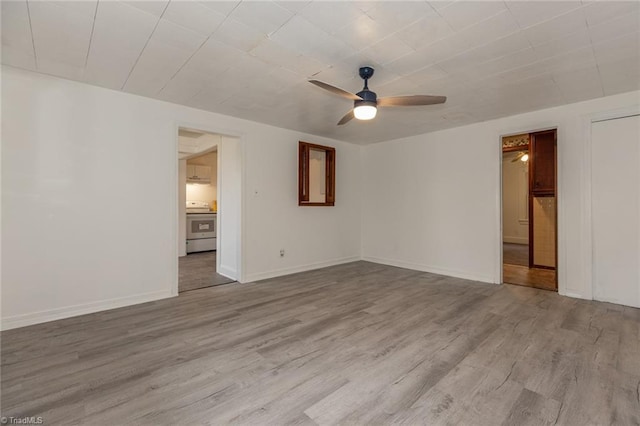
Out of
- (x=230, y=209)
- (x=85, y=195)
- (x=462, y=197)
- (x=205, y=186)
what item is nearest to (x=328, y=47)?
(x=85, y=195)

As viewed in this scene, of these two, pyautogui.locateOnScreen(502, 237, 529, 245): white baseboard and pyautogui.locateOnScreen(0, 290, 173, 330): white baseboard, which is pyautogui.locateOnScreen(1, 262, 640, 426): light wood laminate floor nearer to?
pyautogui.locateOnScreen(0, 290, 173, 330): white baseboard

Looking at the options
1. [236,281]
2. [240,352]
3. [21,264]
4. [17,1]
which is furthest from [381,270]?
[17,1]

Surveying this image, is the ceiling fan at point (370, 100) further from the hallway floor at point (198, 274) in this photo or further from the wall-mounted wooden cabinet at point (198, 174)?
the wall-mounted wooden cabinet at point (198, 174)

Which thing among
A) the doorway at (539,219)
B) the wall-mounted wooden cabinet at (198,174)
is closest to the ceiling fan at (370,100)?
the doorway at (539,219)

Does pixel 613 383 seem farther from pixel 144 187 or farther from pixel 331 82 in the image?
pixel 144 187

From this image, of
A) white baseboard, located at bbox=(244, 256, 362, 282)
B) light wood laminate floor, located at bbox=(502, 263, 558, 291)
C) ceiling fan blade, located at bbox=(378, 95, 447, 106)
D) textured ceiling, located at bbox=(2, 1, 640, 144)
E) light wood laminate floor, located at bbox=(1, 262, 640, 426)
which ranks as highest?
textured ceiling, located at bbox=(2, 1, 640, 144)

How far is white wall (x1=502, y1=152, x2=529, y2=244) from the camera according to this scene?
27.8 feet

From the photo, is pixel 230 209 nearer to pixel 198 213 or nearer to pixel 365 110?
pixel 198 213

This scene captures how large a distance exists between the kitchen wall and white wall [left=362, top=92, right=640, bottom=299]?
4.81 m

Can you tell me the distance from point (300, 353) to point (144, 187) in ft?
9.19

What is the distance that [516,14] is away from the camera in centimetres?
200

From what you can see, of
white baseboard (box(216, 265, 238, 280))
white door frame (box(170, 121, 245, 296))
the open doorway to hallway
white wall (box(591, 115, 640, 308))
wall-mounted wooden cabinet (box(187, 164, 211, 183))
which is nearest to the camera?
white wall (box(591, 115, 640, 308))

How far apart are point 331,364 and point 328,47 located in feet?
8.36

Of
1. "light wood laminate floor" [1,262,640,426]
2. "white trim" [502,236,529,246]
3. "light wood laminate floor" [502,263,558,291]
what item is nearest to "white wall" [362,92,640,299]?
"light wood laminate floor" [502,263,558,291]
